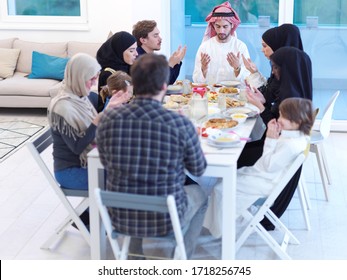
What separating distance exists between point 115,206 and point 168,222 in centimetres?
26

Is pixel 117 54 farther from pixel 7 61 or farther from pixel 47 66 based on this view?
pixel 7 61

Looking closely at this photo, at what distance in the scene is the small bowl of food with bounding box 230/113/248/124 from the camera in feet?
12.6

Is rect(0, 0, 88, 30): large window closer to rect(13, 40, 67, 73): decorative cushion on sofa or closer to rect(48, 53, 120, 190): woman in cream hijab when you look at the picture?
rect(13, 40, 67, 73): decorative cushion on sofa

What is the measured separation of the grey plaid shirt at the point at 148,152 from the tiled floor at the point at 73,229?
0.71 meters

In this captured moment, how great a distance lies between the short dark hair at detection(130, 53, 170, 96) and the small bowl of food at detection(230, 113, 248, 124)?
3.68 ft

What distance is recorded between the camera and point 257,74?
4.75 m

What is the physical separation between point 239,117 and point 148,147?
1255 mm

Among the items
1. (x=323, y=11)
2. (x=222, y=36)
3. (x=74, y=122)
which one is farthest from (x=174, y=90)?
(x=323, y=11)

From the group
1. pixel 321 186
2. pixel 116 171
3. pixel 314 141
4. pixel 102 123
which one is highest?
pixel 102 123

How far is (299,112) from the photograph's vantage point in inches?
133

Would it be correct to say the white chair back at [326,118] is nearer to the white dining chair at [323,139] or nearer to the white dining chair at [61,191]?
the white dining chair at [323,139]

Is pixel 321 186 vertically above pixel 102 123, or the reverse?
pixel 102 123
